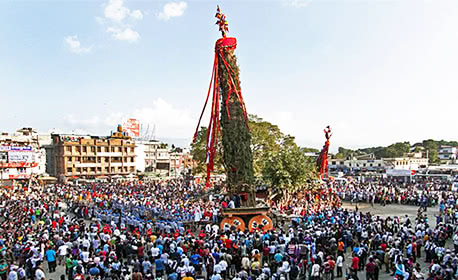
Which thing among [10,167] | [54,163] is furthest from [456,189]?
[54,163]

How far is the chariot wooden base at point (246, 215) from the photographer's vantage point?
19391 mm

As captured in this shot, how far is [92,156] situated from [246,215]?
49.6m

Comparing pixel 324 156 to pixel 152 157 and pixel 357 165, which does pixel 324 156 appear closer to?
pixel 357 165

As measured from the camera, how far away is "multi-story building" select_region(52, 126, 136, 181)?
5978cm

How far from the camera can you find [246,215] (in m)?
19.8

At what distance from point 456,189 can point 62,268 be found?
127ft

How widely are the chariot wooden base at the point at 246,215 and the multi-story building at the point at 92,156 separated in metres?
47.5

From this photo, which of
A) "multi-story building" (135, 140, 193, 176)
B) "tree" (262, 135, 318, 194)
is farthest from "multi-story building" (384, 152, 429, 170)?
"tree" (262, 135, 318, 194)

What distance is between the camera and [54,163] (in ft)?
207

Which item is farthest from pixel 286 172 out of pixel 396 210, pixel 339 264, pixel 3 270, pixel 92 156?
pixel 92 156

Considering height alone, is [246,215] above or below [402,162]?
below

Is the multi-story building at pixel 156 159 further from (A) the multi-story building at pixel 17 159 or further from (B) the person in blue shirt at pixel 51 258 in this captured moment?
(B) the person in blue shirt at pixel 51 258

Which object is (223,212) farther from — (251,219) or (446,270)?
(446,270)

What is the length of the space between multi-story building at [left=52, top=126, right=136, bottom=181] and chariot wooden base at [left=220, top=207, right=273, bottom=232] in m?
47.5
